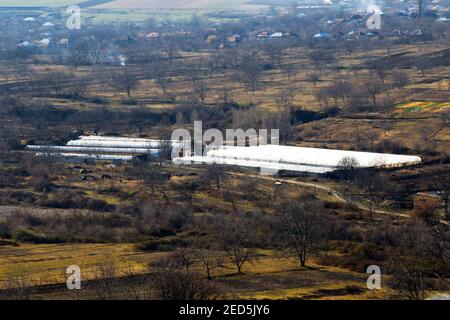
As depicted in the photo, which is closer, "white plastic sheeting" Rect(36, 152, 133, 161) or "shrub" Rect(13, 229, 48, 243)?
"shrub" Rect(13, 229, 48, 243)

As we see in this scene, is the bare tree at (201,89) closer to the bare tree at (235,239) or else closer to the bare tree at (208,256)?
the bare tree at (235,239)

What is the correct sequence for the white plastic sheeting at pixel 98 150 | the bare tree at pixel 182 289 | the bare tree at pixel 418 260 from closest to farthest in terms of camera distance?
1. the bare tree at pixel 182 289
2. the bare tree at pixel 418 260
3. the white plastic sheeting at pixel 98 150

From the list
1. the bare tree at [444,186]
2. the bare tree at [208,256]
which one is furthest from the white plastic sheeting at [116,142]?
the bare tree at [208,256]

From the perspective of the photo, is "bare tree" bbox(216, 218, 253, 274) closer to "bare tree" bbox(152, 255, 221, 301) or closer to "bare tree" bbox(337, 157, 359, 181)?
"bare tree" bbox(152, 255, 221, 301)

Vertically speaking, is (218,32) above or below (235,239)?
above

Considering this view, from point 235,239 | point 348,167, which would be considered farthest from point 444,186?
point 235,239

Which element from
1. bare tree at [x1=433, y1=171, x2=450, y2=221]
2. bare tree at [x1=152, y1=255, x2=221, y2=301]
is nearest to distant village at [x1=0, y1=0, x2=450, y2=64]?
bare tree at [x1=433, y1=171, x2=450, y2=221]

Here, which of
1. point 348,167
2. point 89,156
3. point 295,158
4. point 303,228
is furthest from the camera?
point 89,156

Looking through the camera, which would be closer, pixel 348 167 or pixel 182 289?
pixel 182 289

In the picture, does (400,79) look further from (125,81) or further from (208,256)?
(208,256)
